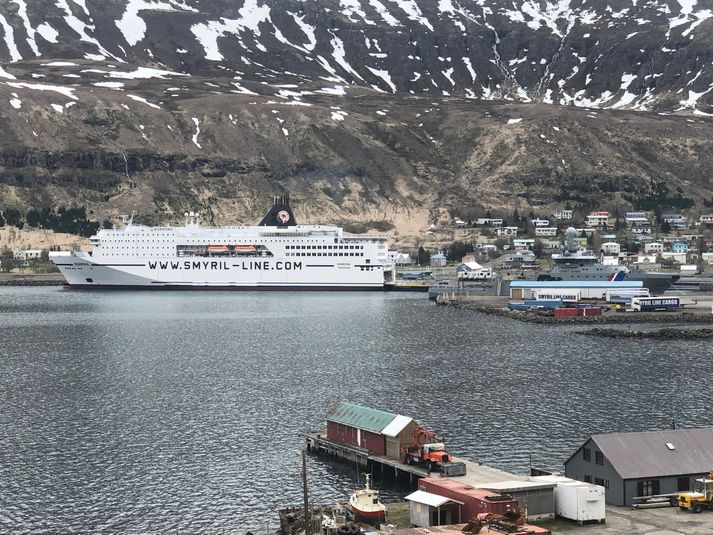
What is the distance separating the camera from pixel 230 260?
108m

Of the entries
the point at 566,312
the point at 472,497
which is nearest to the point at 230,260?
the point at 566,312

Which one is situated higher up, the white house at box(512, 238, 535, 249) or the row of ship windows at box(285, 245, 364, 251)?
the white house at box(512, 238, 535, 249)

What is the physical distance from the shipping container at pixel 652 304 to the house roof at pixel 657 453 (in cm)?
5392

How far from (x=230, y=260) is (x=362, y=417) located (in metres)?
75.1

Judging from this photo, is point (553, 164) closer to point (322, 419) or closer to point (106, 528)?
point (322, 419)

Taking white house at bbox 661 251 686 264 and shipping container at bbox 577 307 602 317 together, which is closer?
shipping container at bbox 577 307 602 317

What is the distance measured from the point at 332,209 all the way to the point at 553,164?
34.2 m

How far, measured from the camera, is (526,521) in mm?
24688

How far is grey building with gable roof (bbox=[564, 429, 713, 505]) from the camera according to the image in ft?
86.2

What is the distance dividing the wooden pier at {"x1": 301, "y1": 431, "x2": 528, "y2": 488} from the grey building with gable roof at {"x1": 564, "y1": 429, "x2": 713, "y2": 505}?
1.68 m

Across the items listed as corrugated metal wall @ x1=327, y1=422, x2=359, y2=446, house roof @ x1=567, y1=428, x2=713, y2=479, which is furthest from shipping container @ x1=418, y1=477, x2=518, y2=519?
corrugated metal wall @ x1=327, y1=422, x2=359, y2=446

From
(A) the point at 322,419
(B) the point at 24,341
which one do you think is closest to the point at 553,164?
(B) the point at 24,341

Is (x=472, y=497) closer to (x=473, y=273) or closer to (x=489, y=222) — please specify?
(x=473, y=273)

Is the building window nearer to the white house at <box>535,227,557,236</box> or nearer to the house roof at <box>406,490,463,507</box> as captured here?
the house roof at <box>406,490,463,507</box>
